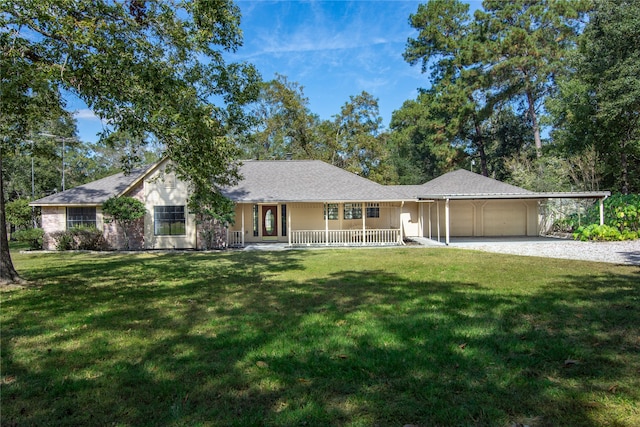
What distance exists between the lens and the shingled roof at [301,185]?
1841cm

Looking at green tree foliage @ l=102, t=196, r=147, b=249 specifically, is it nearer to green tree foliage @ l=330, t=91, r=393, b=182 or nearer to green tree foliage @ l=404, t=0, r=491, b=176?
green tree foliage @ l=330, t=91, r=393, b=182

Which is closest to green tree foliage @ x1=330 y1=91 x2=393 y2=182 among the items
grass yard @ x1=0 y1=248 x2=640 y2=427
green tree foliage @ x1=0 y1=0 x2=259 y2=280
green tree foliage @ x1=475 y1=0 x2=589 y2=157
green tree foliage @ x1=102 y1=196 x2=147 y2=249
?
green tree foliage @ x1=475 y1=0 x2=589 y2=157

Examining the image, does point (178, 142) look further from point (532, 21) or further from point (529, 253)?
point (532, 21)

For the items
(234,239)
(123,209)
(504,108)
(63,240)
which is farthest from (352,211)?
(504,108)

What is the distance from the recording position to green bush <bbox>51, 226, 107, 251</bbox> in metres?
17.6

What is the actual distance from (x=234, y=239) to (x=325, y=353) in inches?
614

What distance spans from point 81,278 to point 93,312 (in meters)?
4.08

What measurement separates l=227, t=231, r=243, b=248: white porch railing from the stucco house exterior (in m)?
0.06

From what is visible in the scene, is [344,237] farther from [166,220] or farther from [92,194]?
[92,194]

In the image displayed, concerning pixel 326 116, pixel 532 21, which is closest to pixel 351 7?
pixel 326 116

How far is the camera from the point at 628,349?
4.17m

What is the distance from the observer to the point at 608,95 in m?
21.2

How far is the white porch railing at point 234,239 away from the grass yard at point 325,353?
9996 millimetres

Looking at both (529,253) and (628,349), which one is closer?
(628,349)
